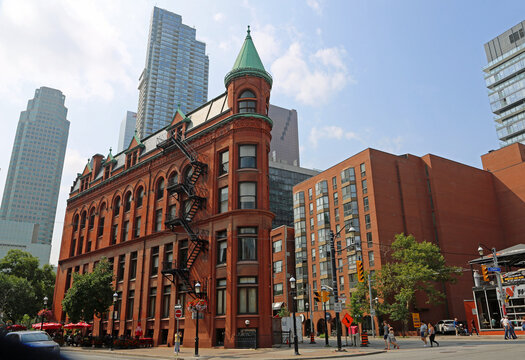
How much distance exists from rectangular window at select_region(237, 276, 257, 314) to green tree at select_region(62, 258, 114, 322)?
16.6 metres

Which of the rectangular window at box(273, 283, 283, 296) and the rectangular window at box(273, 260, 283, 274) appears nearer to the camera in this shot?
the rectangular window at box(273, 283, 283, 296)

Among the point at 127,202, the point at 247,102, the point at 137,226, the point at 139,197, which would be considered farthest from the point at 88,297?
the point at 247,102

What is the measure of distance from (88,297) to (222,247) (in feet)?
51.4

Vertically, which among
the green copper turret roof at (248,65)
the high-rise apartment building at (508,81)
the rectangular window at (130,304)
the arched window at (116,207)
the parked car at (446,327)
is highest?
the high-rise apartment building at (508,81)

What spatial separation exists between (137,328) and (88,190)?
1007 inches

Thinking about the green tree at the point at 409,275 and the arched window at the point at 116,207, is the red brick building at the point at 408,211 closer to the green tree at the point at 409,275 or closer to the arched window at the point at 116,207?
the green tree at the point at 409,275

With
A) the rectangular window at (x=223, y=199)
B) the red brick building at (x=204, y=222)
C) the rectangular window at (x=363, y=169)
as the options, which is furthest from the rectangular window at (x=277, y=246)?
the rectangular window at (x=223, y=199)

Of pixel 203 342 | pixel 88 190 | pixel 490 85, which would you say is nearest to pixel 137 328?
pixel 203 342

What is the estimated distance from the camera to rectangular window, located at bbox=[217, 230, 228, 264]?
3603 centimetres

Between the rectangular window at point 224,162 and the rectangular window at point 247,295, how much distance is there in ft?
34.7

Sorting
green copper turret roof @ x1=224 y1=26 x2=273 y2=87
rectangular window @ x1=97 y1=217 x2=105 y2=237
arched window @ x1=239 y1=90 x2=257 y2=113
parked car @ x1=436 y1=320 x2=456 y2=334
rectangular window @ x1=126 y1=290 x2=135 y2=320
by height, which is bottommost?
parked car @ x1=436 y1=320 x2=456 y2=334

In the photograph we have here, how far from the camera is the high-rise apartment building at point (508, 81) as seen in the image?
131750mm

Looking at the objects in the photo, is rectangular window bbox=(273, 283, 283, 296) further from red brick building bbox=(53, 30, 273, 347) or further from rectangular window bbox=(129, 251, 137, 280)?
rectangular window bbox=(129, 251, 137, 280)

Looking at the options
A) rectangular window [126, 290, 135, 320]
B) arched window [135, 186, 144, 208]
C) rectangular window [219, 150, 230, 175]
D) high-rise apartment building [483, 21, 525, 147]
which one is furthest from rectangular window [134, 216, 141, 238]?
high-rise apartment building [483, 21, 525, 147]
